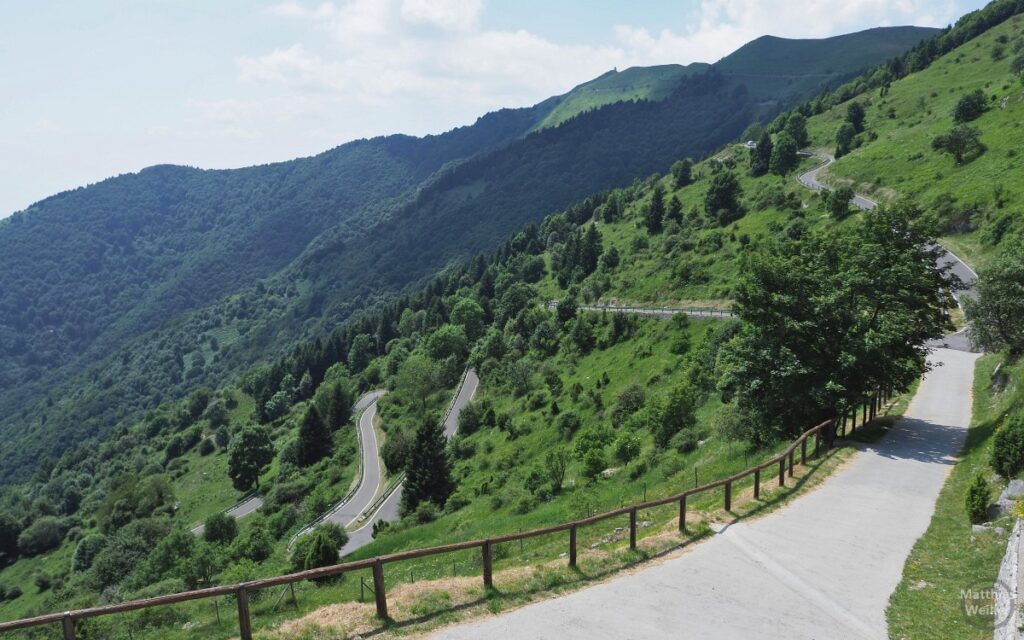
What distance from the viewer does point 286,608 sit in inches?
527

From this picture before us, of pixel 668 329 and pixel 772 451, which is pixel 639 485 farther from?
pixel 668 329

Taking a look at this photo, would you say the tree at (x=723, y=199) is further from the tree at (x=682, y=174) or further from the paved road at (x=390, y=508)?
the paved road at (x=390, y=508)

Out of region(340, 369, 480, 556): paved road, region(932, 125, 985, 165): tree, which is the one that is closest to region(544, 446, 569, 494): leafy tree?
region(340, 369, 480, 556): paved road

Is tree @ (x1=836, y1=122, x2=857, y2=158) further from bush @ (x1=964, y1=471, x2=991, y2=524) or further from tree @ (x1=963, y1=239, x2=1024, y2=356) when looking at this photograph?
bush @ (x1=964, y1=471, x2=991, y2=524)

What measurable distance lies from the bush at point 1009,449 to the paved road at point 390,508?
3493cm

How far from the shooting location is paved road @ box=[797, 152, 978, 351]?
156 ft

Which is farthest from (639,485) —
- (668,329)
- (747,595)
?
(668,329)

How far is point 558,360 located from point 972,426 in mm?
55402

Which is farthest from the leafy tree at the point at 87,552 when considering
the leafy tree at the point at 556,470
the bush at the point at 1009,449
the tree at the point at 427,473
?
the bush at the point at 1009,449

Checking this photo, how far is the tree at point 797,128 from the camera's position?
12990 centimetres

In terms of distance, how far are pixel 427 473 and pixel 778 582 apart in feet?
132

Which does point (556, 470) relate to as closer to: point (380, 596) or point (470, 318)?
point (380, 596)

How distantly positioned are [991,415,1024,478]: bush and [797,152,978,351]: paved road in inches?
519

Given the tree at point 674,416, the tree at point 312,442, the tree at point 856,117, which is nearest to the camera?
the tree at point 674,416
